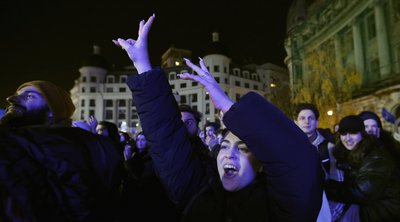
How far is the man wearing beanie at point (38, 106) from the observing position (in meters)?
2.07

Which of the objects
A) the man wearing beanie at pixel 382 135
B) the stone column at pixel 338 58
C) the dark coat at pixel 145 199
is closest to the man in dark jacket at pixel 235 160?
the dark coat at pixel 145 199

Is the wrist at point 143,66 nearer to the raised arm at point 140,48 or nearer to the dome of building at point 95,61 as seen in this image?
the raised arm at point 140,48

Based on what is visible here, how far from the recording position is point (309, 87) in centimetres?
3347

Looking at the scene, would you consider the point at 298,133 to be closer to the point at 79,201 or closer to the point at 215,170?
the point at 215,170

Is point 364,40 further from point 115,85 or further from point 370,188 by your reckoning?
point 115,85

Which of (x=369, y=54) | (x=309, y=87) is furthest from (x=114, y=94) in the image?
(x=369, y=54)

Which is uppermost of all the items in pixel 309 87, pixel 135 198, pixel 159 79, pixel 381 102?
pixel 309 87

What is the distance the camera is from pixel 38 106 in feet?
7.56

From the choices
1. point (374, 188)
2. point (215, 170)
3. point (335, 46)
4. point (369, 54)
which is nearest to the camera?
point (215, 170)

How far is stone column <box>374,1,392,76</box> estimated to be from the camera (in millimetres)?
24672

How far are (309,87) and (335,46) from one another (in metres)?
5.56

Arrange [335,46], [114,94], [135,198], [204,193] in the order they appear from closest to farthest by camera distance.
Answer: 1. [204,193]
2. [135,198]
3. [335,46]
4. [114,94]

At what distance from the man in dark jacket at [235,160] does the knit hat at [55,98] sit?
35.2 inches

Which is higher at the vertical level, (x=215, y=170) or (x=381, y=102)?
(x=381, y=102)
